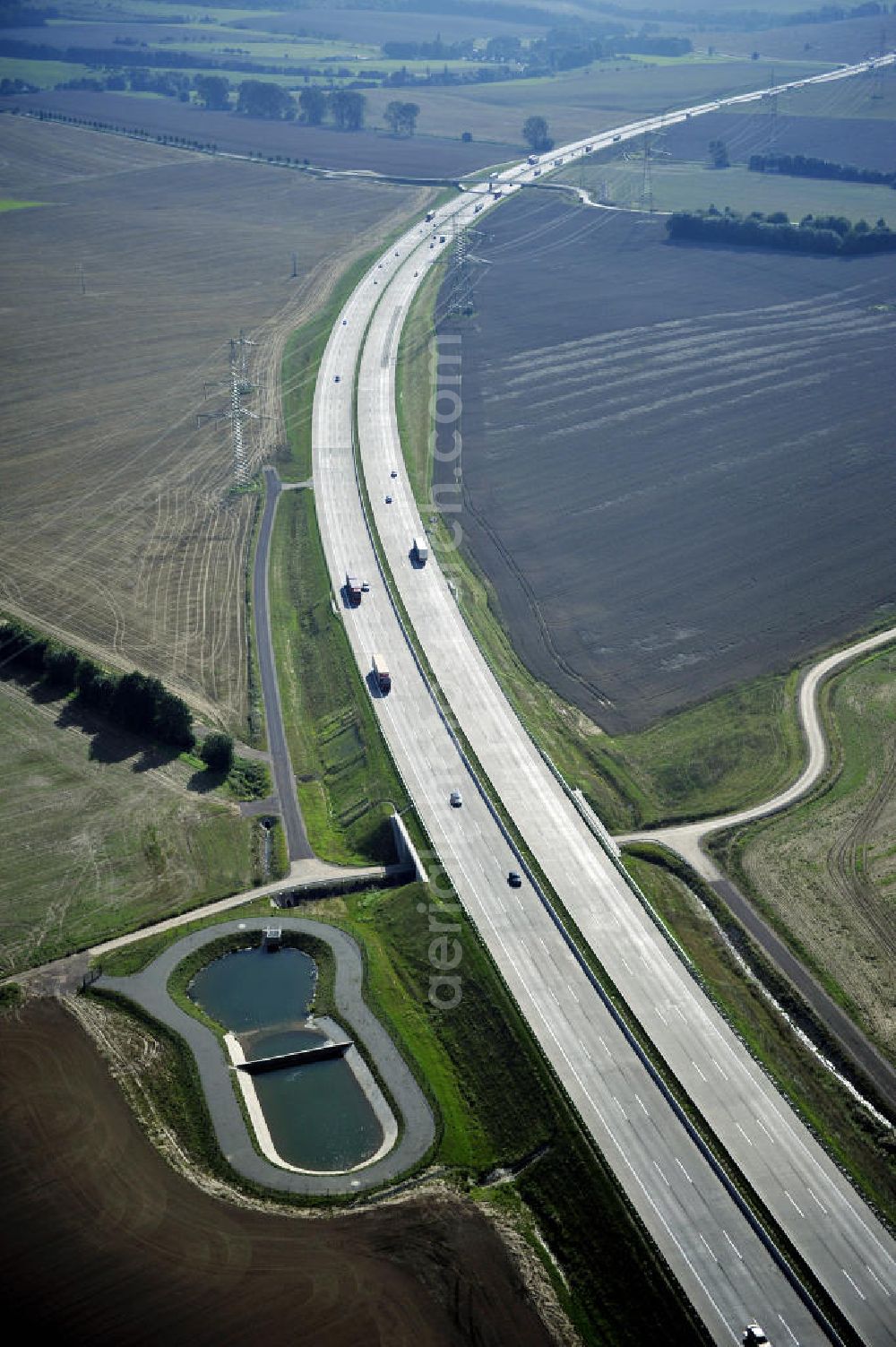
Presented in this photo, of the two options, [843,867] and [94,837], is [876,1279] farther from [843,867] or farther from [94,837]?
[94,837]

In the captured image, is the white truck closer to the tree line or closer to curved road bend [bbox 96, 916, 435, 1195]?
curved road bend [bbox 96, 916, 435, 1195]

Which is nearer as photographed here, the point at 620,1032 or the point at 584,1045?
the point at 584,1045

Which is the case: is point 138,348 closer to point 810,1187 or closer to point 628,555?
point 628,555

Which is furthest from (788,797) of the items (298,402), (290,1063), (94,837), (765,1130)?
(298,402)

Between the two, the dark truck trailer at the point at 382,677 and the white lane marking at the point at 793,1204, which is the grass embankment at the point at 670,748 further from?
the white lane marking at the point at 793,1204

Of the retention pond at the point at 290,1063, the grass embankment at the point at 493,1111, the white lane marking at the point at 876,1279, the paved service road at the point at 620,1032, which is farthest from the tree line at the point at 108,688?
the white lane marking at the point at 876,1279

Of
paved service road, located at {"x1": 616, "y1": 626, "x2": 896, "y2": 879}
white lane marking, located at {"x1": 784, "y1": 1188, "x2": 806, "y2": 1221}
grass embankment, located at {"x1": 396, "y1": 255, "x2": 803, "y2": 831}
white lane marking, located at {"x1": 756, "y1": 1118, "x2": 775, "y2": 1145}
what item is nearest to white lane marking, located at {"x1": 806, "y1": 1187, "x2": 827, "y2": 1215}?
white lane marking, located at {"x1": 784, "y1": 1188, "x2": 806, "y2": 1221}
